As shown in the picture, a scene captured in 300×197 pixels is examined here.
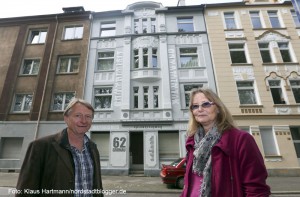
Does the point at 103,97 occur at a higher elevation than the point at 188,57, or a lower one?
lower

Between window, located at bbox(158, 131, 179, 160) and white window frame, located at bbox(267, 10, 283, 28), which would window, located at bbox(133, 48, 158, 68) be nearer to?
window, located at bbox(158, 131, 179, 160)

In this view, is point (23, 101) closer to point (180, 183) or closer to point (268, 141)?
point (180, 183)

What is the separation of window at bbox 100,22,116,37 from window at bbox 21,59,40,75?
260 inches

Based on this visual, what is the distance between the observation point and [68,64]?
17000mm

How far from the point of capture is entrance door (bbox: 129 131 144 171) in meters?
14.0

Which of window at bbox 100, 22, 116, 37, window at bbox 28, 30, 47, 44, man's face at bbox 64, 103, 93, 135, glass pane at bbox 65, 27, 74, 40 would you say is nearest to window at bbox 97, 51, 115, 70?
window at bbox 100, 22, 116, 37

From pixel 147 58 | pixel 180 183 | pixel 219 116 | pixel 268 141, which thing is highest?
pixel 147 58

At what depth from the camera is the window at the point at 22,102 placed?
51.7 ft

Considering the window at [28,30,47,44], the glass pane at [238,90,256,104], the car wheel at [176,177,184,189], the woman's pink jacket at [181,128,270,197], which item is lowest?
the car wheel at [176,177,184,189]

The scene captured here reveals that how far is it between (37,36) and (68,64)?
5.09 metres

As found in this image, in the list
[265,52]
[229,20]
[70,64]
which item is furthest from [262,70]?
[70,64]

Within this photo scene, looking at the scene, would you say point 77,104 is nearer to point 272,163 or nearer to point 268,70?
point 272,163

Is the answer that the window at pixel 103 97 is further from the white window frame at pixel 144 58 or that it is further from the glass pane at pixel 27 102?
the glass pane at pixel 27 102

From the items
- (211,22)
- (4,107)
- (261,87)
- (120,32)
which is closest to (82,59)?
(120,32)
